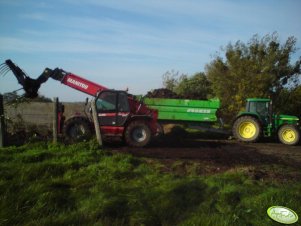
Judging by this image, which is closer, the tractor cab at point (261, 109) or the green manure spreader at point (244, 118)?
the green manure spreader at point (244, 118)

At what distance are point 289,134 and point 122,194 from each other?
1253cm

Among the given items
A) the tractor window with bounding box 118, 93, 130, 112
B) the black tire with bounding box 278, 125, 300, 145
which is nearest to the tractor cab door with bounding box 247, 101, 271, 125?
the black tire with bounding box 278, 125, 300, 145

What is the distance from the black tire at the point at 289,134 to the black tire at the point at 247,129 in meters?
1.04

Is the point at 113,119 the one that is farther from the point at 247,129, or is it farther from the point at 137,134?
the point at 247,129

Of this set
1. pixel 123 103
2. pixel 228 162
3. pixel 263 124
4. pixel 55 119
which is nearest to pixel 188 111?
pixel 263 124

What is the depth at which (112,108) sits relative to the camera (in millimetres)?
12602

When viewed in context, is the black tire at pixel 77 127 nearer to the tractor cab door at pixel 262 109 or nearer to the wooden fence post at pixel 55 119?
the wooden fence post at pixel 55 119

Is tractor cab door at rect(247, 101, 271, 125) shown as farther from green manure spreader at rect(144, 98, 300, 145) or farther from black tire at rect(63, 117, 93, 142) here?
black tire at rect(63, 117, 93, 142)

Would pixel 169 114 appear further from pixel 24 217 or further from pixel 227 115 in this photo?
pixel 24 217

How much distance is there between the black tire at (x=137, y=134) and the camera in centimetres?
1248

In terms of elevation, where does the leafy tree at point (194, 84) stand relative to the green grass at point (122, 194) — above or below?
above

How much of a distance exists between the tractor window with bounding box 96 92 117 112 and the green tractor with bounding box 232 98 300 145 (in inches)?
264

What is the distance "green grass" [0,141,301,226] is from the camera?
497 centimetres

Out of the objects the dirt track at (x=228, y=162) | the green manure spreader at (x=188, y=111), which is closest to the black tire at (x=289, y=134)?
the green manure spreader at (x=188, y=111)
